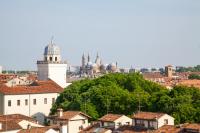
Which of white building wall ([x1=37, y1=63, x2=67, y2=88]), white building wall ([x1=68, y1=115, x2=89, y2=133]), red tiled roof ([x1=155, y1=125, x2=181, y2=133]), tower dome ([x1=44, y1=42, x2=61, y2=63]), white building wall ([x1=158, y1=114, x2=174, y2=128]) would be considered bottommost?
white building wall ([x1=68, y1=115, x2=89, y2=133])

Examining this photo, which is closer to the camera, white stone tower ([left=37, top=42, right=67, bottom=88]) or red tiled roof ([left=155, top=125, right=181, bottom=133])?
red tiled roof ([left=155, top=125, right=181, bottom=133])

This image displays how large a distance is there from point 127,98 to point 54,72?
29280 mm

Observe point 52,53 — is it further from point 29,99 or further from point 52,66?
point 29,99

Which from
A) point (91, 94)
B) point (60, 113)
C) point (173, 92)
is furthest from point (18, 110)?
point (173, 92)

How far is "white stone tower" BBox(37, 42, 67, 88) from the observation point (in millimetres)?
77688

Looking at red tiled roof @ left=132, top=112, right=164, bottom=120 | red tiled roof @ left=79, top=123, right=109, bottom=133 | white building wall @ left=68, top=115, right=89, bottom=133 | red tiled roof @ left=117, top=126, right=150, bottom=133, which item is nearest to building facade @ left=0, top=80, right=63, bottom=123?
white building wall @ left=68, top=115, right=89, bottom=133

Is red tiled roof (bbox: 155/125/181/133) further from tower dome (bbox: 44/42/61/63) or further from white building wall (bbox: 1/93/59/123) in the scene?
tower dome (bbox: 44/42/61/63)

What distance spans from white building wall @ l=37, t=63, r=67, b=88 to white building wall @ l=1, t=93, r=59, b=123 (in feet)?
38.4

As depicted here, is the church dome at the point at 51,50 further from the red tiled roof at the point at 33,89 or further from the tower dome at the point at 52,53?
the red tiled roof at the point at 33,89

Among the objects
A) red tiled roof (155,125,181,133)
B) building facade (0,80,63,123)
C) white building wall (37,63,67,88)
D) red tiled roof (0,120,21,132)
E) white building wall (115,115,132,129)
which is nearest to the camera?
red tiled roof (155,125,181,133)

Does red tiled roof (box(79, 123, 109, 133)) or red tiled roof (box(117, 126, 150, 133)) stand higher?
red tiled roof (box(117, 126, 150, 133))

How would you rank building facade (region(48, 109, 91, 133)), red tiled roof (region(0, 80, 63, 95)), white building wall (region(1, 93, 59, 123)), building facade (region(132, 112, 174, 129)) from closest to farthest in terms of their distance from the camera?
building facade (region(132, 112, 174, 129)) < building facade (region(48, 109, 91, 133)) < white building wall (region(1, 93, 59, 123)) < red tiled roof (region(0, 80, 63, 95))

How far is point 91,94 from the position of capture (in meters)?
53.7

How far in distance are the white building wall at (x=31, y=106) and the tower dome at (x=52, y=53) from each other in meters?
13.1
